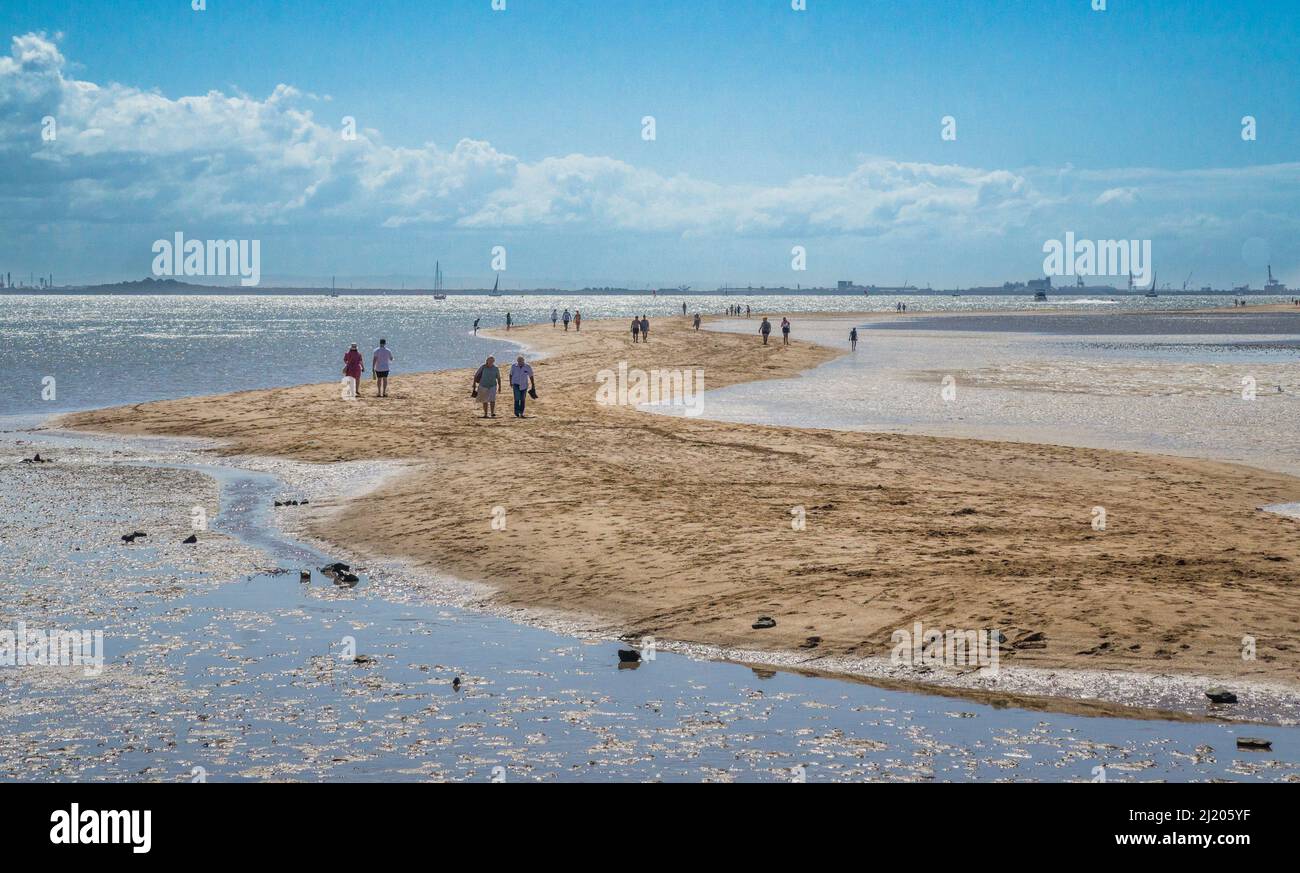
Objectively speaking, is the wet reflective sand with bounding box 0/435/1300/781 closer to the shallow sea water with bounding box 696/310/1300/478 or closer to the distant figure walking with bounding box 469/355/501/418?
the shallow sea water with bounding box 696/310/1300/478

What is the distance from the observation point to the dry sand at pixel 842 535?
38.5ft

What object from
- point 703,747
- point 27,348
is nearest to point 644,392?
point 703,747

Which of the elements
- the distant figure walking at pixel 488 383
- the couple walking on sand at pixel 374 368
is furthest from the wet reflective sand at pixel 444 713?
the couple walking on sand at pixel 374 368

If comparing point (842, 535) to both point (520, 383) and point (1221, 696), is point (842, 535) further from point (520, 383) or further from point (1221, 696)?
point (520, 383)

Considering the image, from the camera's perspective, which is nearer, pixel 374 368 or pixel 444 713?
pixel 444 713

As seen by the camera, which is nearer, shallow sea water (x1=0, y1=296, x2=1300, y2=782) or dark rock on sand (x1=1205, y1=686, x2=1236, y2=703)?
shallow sea water (x1=0, y1=296, x2=1300, y2=782)

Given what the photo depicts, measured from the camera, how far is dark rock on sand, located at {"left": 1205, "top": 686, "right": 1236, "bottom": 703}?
31.6ft

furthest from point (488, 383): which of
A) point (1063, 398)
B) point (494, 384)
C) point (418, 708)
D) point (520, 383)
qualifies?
point (418, 708)

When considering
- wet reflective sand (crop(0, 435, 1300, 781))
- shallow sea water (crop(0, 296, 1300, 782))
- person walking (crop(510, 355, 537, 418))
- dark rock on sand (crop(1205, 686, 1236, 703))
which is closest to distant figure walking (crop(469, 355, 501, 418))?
person walking (crop(510, 355, 537, 418))

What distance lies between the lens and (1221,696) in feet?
31.7

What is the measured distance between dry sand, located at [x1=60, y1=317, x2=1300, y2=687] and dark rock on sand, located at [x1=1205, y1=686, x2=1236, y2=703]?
0.69 m

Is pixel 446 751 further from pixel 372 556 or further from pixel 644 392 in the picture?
pixel 644 392

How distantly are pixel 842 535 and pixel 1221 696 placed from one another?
21.4 feet

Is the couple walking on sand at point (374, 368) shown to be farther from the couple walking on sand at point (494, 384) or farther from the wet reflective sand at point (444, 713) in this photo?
the wet reflective sand at point (444, 713)
